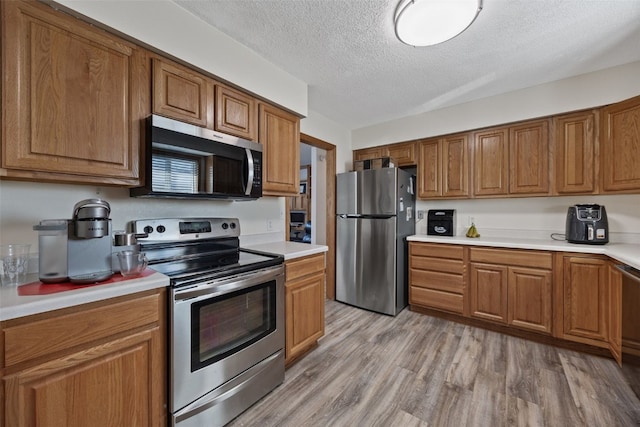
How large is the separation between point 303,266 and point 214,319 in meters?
0.79

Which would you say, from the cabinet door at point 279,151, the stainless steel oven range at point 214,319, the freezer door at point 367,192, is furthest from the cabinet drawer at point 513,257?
the stainless steel oven range at point 214,319

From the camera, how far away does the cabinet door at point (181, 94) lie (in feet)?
5.04

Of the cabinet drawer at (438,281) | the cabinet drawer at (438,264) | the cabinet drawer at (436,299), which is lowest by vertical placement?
the cabinet drawer at (436,299)

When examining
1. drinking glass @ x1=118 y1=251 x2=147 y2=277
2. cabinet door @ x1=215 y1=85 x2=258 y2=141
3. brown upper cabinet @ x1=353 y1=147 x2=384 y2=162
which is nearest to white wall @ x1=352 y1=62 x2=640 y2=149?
brown upper cabinet @ x1=353 y1=147 x2=384 y2=162

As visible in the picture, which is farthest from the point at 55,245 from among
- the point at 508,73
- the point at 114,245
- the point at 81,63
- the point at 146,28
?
the point at 508,73

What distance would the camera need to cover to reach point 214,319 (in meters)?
1.44

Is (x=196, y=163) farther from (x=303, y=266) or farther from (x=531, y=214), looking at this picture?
(x=531, y=214)

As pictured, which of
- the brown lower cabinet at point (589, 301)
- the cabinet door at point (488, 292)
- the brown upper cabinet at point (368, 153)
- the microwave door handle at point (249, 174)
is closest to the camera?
the microwave door handle at point (249, 174)

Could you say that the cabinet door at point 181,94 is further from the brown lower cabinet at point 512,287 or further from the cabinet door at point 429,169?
the brown lower cabinet at point 512,287

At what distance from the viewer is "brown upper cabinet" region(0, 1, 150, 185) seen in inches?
43.3

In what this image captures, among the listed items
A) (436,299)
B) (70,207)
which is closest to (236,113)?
(70,207)

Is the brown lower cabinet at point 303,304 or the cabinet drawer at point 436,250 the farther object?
the cabinet drawer at point 436,250

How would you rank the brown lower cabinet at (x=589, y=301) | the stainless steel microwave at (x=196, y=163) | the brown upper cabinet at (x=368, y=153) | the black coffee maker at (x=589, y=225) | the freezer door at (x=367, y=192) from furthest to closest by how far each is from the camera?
1. the brown upper cabinet at (x=368, y=153)
2. the freezer door at (x=367, y=192)
3. the black coffee maker at (x=589, y=225)
4. the brown lower cabinet at (x=589, y=301)
5. the stainless steel microwave at (x=196, y=163)

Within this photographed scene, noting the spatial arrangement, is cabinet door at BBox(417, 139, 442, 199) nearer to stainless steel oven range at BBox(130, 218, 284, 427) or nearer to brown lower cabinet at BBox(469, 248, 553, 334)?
brown lower cabinet at BBox(469, 248, 553, 334)
